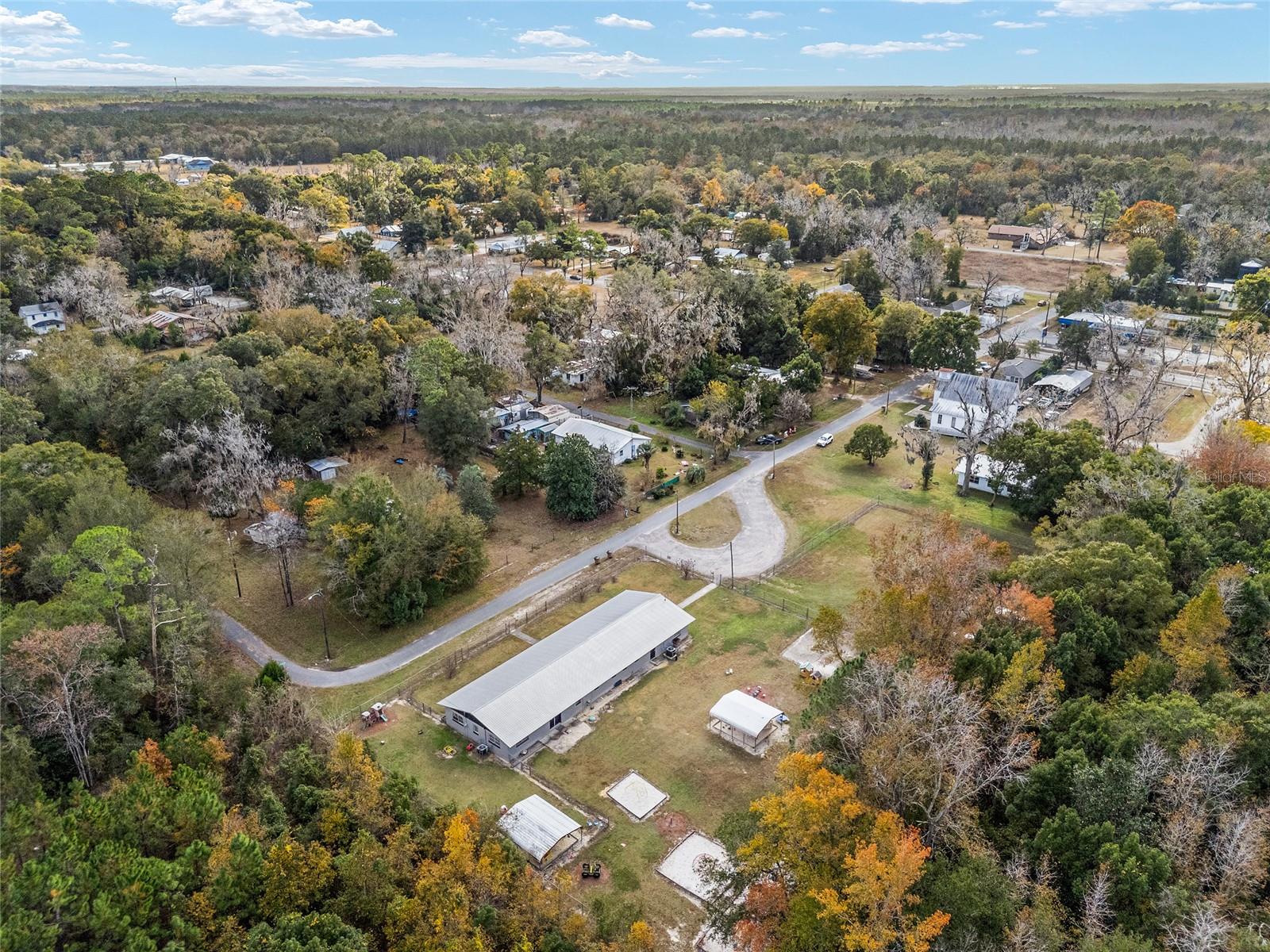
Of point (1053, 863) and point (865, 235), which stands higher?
point (865, 235)

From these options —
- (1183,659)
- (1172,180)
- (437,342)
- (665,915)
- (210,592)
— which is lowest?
(665,915)

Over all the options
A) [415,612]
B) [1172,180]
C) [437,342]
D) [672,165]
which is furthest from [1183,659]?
[672,165]

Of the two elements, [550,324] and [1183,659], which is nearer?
[1183,659]

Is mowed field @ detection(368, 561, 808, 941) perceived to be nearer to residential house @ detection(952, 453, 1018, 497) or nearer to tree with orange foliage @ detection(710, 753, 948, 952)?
tree with orange foliage @ detection(710, 753, 948, 952)

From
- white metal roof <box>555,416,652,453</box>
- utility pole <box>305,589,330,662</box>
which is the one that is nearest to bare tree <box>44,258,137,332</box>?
white metal roof <box>555,416,652,453</box>

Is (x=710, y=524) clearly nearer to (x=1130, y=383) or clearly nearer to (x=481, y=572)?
(x=481, y=572)

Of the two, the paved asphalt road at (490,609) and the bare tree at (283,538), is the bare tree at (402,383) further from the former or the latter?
the paved asphalt road at (490,609)

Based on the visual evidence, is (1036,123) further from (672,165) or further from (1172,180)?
(672,165)
